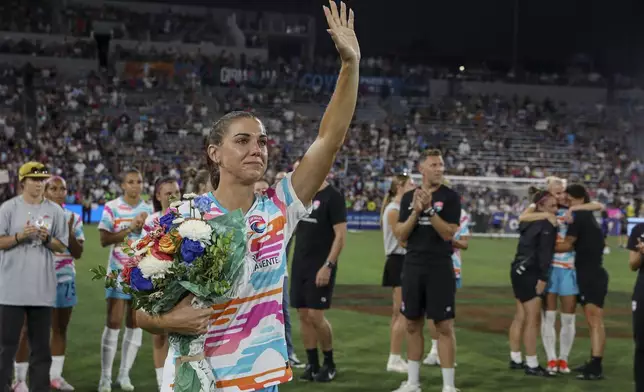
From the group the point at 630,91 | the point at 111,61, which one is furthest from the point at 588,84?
the point at 111,61

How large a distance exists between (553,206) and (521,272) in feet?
2.82

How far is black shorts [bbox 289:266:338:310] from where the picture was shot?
9555mm

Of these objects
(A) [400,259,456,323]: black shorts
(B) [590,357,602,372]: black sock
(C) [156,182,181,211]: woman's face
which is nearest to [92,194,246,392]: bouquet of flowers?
(C) [156,182,181,211]: woman's face

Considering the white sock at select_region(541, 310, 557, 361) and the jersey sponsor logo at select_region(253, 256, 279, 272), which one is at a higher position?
the jersey sponsor logo at select_region(253, 256, 279, 272)

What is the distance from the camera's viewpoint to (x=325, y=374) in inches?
377

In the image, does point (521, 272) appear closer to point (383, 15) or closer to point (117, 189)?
point (117, 189)

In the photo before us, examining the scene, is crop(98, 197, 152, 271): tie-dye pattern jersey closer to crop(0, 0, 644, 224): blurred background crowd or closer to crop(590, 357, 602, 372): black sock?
crop(590, 357, 602, 372): black sock

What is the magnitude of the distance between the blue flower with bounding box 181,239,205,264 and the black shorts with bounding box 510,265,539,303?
23.4 ft

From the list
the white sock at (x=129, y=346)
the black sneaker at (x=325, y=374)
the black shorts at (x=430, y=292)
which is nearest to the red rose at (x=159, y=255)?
the black shorts at (x=430, y=292)

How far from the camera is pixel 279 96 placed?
49.2 meters

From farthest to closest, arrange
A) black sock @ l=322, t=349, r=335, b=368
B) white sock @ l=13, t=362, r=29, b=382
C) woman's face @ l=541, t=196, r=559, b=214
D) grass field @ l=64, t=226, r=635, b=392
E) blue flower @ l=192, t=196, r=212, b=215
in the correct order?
1. woman's face @ l=541, t=196, r=559, b=214
2. black sock @ l=322, t=349, r=335, b=368
3. grass field @ l=64, t=226, r=635, b=392
4. white sock @ l=13, t=362, r=29, b=382
5. blue flower @ l=192, t=196, r=212, b=215

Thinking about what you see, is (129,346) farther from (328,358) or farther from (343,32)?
(343,32)

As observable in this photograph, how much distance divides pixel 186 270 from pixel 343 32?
4.55 feet

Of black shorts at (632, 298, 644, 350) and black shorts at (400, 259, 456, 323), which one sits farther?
black shorts at (400, 259, 456, 323)
